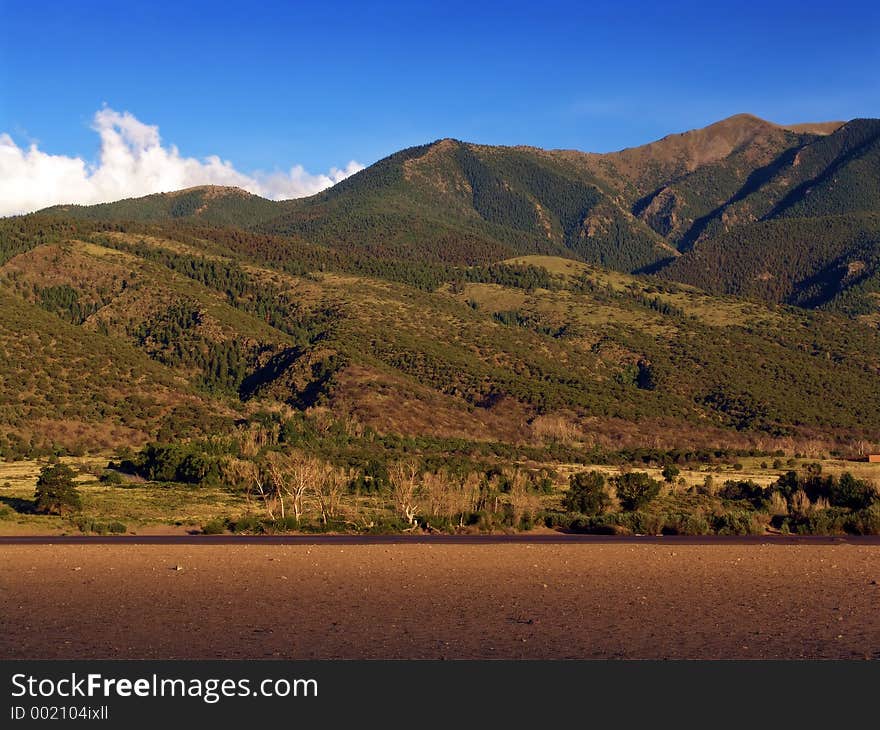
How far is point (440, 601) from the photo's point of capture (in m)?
18.0

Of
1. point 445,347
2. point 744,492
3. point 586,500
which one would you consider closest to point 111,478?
point 586,500

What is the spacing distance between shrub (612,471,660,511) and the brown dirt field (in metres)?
14.8

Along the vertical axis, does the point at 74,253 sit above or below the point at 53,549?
above

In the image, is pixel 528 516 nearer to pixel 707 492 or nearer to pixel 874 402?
pixel 707 492

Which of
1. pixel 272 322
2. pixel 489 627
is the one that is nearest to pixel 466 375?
pixel 272 322

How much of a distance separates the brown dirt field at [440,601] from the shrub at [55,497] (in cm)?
1158

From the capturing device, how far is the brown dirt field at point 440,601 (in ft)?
48.1

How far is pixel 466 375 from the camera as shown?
311 feet

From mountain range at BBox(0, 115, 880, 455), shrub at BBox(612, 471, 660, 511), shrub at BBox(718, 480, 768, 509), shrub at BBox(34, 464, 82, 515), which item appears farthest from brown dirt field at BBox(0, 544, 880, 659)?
mountain range at BBox(0, 115, 880, 455)

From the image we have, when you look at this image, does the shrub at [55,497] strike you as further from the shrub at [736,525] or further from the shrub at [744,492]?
the shrub at [744,492]

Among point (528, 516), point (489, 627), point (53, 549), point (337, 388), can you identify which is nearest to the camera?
point (489, 627)

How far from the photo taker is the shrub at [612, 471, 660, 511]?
39500 mm

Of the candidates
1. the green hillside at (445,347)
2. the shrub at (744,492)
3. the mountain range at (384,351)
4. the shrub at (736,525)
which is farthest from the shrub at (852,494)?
the mountain range at (384,351)

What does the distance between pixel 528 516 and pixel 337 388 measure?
54.6 m
